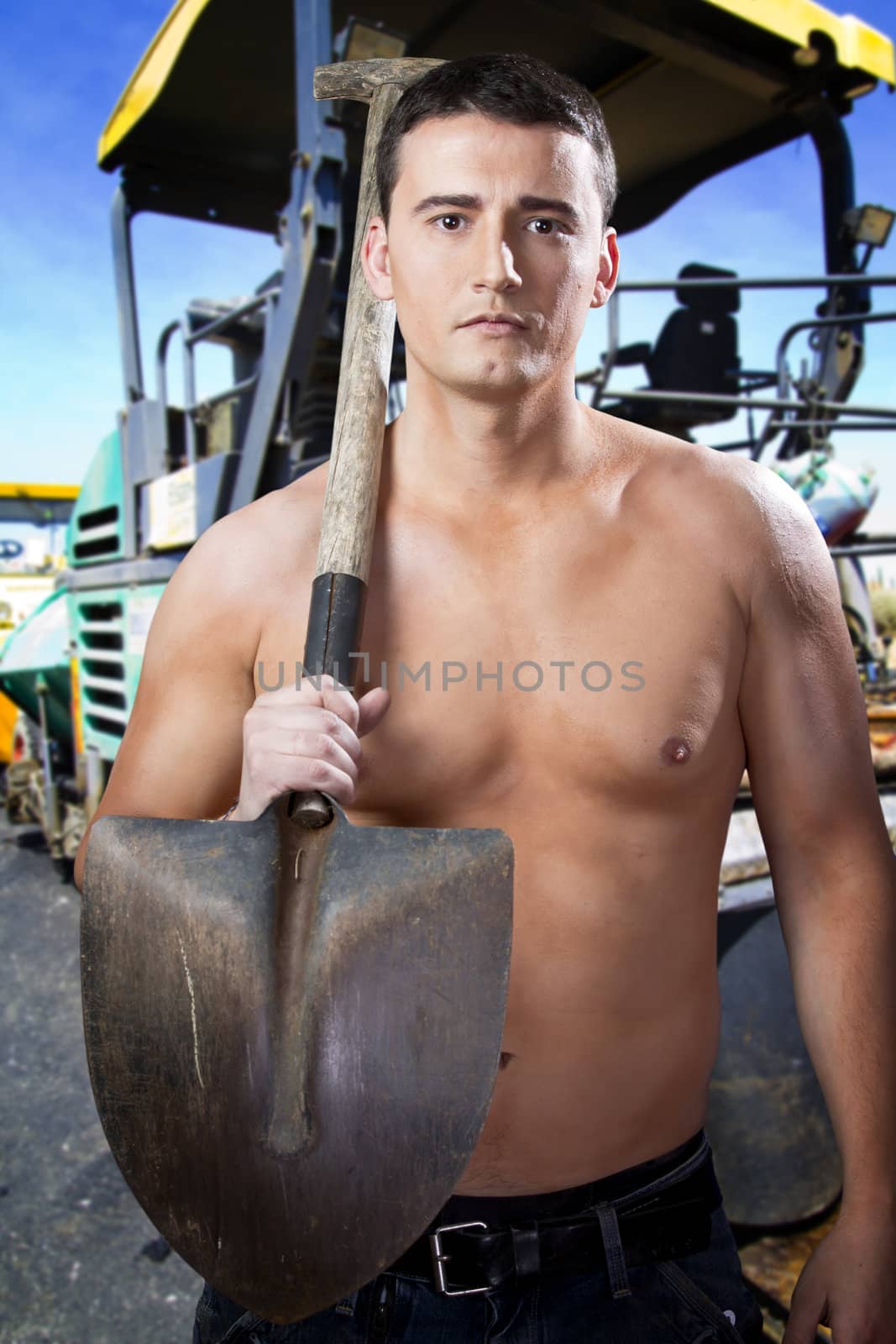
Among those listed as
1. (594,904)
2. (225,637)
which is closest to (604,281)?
(225,637)

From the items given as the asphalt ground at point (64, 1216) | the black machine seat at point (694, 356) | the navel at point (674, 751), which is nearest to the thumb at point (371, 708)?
the navel at point (674, 751)

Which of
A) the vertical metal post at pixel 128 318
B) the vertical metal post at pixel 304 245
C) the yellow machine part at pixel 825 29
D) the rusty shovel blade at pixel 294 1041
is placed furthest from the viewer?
the vertical metal post at pixel 128 318

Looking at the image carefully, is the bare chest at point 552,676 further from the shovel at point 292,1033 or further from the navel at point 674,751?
the shovel at point 292,1033

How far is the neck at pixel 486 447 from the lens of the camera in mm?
1248

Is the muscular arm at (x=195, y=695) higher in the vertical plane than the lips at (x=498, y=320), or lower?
lower

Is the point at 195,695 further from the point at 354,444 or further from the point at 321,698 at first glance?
the point at 354,444

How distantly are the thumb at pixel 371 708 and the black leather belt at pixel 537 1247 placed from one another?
64cm

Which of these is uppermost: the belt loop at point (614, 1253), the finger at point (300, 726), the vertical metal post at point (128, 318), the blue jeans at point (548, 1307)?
the vertical metal post at point (128, 318)

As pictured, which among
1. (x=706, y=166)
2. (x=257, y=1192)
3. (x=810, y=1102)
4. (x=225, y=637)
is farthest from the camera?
(x=706, y=166)

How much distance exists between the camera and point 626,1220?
1.17 meters

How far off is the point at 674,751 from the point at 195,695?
0.64 meters

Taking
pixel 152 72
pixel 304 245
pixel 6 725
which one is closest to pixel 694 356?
pixel 304 245

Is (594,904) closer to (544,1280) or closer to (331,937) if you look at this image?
(331,937)

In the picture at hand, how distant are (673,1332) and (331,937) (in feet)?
2.15
